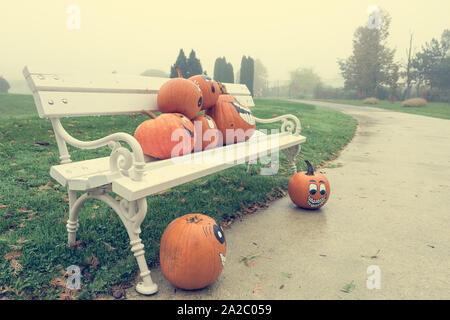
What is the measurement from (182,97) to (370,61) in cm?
4185

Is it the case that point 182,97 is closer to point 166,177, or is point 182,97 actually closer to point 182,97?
point 182,97

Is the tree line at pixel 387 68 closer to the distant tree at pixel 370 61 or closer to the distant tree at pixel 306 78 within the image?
the distant tree at pixel 370 61

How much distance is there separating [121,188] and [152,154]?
0.91 metres

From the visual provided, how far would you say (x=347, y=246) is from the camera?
2793 millimetres

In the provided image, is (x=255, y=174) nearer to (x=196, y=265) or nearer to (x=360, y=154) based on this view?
(x=196, y=265)

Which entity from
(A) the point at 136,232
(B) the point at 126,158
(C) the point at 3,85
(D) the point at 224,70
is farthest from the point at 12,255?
(C) the point at 3,85

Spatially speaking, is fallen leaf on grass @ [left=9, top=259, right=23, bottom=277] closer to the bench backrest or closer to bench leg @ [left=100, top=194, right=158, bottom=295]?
bench leg @ [left=100, top=194, right=158, bottom=295]

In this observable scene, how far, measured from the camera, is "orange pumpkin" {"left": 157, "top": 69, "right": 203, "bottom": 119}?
3.10 m

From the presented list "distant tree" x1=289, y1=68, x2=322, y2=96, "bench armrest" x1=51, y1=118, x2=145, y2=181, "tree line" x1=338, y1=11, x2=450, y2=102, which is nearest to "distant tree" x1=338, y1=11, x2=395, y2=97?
"tree line" x1=338, y1=11, x2=450, y2=102

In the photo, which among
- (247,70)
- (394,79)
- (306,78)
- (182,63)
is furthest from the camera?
(306,78)

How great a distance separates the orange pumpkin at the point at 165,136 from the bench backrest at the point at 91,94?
1.77ft

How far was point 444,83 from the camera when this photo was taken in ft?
115

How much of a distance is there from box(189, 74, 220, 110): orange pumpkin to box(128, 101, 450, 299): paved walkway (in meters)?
1.35
